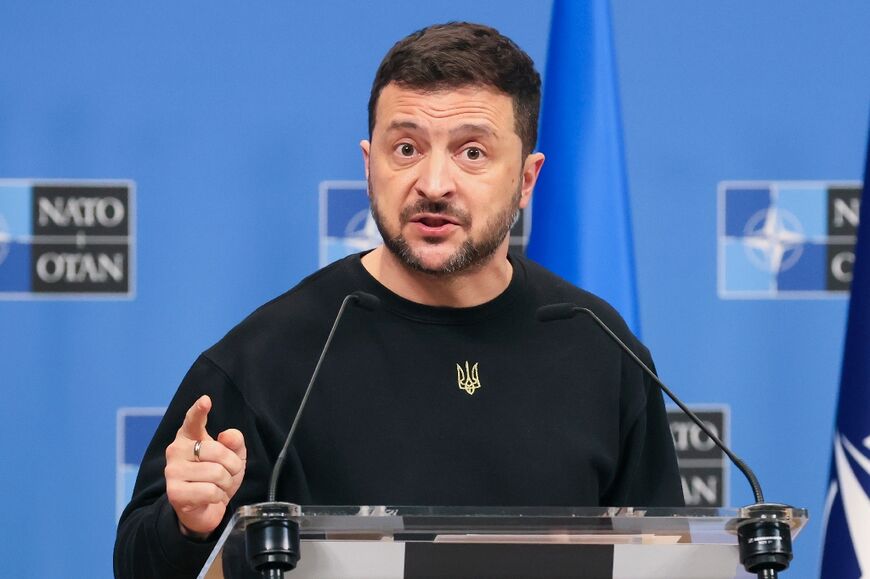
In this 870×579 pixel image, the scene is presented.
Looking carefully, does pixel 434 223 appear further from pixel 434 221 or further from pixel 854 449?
pixel 854 449

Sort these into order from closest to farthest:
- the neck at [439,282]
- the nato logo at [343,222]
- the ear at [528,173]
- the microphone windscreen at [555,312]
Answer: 1. the microphone windscreen at [555,312]
2. the neck at [439,282]
3. the ear at [528,173]
4. the nato logo at [343,222]

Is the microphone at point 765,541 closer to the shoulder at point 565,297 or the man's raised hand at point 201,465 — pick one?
the man's raised hand at point 201,465

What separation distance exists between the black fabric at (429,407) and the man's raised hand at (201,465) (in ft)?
1.31

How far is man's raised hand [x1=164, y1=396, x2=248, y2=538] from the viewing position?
1610mm

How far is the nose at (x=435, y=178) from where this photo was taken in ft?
6.99

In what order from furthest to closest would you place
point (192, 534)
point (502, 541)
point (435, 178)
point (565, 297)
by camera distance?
1. point (565, 297)
2. point (435, 178)
3. point (192, 534)
4. point (502, 541)

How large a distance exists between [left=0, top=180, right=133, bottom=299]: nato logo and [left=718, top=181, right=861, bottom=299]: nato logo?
4.79 feet

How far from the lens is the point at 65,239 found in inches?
130

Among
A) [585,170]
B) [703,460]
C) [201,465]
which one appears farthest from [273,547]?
[703,460]

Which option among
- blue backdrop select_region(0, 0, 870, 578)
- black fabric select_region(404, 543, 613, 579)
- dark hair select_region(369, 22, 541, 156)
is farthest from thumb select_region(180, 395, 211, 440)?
blue backdrop select_region(0, 0, 870, 578)

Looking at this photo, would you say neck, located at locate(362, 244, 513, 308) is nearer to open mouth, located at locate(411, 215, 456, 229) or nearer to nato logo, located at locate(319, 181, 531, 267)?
open mouth, located at locate(411, 215, 456, 229)

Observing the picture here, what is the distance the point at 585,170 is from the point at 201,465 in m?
1.82

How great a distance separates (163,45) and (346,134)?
49 cm

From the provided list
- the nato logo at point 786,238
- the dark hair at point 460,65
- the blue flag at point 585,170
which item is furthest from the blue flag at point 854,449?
the dark hair at point 460,65
